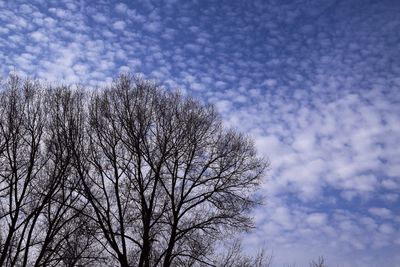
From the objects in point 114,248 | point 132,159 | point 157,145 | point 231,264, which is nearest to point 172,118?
point 157,145

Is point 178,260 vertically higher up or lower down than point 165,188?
lower down

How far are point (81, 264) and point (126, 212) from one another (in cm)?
450

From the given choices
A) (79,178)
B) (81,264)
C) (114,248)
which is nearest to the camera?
(114,248)

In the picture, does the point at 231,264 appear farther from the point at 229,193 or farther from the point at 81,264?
the point at 81,264

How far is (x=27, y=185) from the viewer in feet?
64.6

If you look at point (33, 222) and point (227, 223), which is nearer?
point (33, 222)

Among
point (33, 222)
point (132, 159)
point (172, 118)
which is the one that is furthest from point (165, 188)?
point (33, 222)

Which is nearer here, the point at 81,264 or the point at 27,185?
the point at 27,185

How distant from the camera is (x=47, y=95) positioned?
2036cm

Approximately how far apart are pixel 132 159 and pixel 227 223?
5.56 metres

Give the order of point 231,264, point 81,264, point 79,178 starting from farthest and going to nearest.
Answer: point 231,264 < point 81,264 < point 79,178

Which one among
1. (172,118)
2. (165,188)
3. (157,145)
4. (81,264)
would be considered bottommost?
(81,264)

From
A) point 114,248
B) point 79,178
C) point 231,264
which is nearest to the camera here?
point 114,248

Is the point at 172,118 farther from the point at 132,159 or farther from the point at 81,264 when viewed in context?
the point at 81,264
